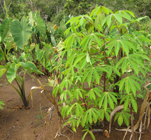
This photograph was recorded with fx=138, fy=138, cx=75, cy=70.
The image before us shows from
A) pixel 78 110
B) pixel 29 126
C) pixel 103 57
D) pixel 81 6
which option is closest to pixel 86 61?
pixel 103 57

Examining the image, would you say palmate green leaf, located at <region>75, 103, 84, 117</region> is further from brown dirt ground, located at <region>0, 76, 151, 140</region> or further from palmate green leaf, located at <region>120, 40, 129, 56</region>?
palmate green leaf, located at <region>120, 40, 129, 56</region>

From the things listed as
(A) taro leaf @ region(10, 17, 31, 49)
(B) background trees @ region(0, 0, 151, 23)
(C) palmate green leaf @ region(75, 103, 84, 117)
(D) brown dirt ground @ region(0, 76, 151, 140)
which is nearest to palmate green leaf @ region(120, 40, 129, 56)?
(C) palmate green leaf @ region(75, 103, 84, 117)

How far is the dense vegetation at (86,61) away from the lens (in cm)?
95

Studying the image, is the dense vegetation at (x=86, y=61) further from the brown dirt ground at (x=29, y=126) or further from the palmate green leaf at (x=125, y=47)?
the brown dirt ground at (x=29, y=126)

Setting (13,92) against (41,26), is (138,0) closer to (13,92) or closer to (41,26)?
(41,26)

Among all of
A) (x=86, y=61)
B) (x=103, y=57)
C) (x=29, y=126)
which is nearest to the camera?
(x=86, y=61)

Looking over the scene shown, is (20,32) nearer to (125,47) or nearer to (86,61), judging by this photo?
(86,61)

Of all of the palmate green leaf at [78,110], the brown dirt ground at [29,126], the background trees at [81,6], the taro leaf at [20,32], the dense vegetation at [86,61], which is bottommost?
the brown dirt ground at [29,126]

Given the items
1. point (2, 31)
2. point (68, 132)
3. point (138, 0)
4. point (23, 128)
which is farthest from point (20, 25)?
point (138, 0)

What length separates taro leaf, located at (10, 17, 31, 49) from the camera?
2746 mm

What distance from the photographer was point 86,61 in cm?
95

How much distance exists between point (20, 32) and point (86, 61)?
7.70 feet

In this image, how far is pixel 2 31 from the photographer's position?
2910 mm

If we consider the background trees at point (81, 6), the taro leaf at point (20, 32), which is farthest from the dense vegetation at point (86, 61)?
the background trees at point (81, 6)
